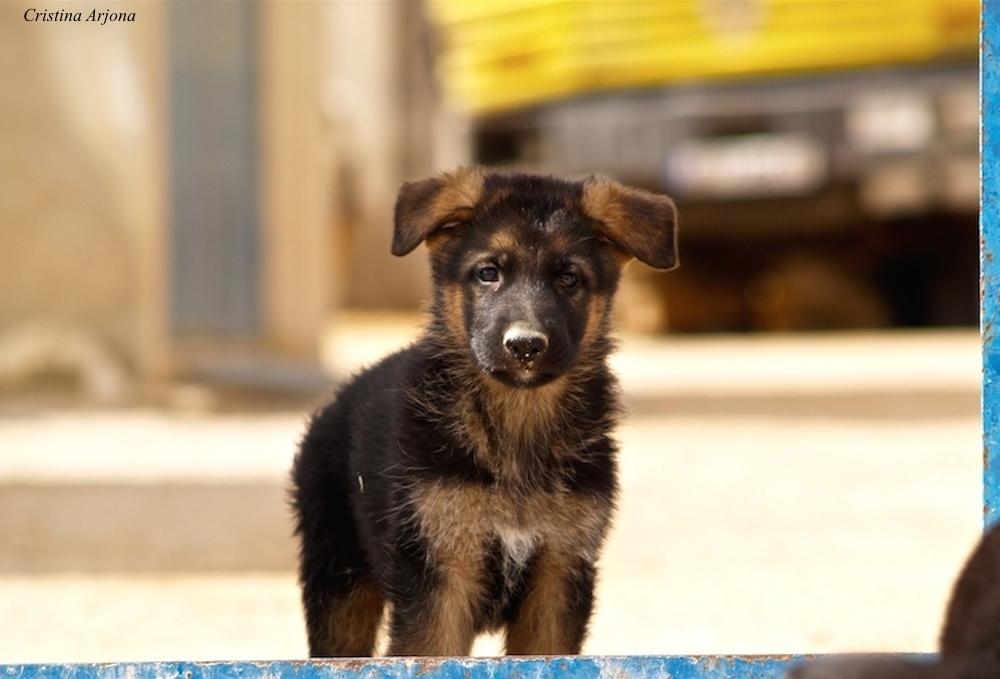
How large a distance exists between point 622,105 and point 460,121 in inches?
59.3

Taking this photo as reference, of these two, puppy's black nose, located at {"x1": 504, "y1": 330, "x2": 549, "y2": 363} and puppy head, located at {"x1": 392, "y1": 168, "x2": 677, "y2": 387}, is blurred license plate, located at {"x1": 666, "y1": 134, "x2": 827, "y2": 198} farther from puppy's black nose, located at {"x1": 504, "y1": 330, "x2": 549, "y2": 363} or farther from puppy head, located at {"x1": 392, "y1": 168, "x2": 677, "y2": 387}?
puppy's black nose, located at {"x1": 504, "y1": 330, "x2": 549, "y2": 363}

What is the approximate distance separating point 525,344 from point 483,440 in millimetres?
234

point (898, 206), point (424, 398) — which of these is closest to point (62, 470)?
point (424, 398)

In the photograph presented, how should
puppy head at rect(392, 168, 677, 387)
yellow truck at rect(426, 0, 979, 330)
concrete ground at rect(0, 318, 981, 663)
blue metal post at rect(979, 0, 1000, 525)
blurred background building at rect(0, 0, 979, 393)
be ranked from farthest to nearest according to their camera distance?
yellow truck at rect(426, 0, 979, 330), blurred background building at rect(0, 0, 979, 393), concrete ground at rect(0, 318, 981, 663), puppy head at rect(392, 168, 677, 387), blue metal post at rect(979, 0, 1000, 525)

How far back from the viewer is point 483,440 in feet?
11.0

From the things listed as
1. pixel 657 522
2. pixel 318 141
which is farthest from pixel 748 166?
pixel 657 522

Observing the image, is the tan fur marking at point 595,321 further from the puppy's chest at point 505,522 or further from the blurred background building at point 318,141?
the blurred background building at point 318,141

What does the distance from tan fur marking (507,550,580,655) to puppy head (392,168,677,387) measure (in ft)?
1.23

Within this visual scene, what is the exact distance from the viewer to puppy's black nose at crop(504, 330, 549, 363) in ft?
10.7

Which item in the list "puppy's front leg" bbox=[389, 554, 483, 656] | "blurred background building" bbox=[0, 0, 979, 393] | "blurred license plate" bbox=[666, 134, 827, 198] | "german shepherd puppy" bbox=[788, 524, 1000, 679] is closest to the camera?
"german shepherd puppy" bbox=[788, 524, 1000, 679]

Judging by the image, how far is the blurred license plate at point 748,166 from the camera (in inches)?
460

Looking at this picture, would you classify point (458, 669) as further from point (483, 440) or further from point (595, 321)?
point (595, 321)

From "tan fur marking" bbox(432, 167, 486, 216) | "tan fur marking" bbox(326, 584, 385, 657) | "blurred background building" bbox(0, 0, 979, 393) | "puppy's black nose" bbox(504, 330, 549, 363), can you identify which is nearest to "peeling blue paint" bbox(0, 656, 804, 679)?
"puppy's black nose" bbox(504, 330, 549, 363)

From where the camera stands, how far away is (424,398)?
340cm
